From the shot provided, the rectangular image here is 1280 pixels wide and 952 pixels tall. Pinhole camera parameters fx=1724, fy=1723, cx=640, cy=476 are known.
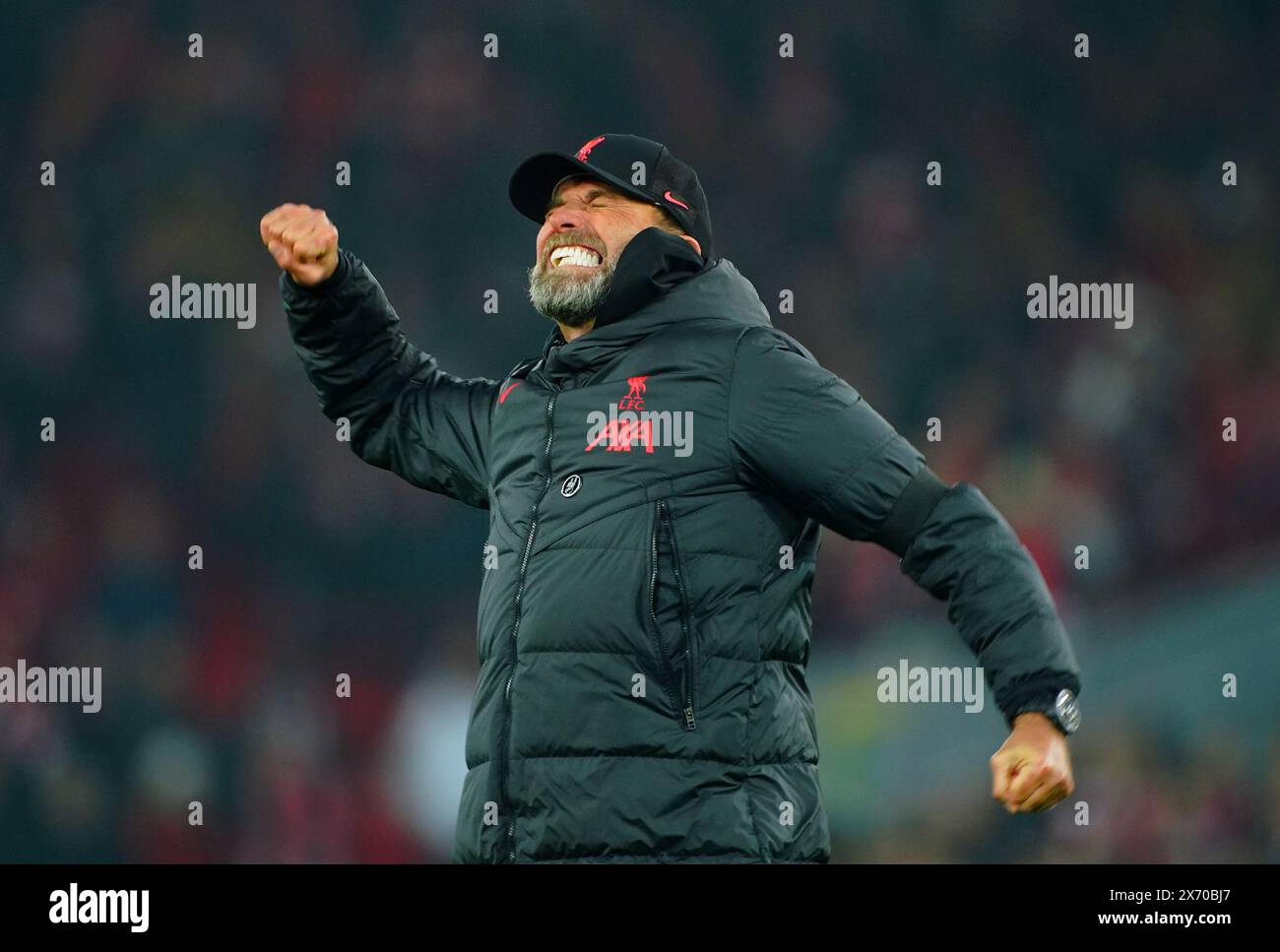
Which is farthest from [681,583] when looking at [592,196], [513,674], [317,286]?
[317,286]

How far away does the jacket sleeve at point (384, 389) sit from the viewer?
8.63ft

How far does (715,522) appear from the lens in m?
2.27

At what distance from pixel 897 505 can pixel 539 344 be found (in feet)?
9.40

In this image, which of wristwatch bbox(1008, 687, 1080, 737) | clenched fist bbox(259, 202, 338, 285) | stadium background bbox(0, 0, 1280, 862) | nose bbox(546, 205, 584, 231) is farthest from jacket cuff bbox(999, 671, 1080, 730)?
stadium background bbox(0, 0, 1280, 862)

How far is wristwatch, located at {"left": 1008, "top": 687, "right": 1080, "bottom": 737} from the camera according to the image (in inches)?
81.7

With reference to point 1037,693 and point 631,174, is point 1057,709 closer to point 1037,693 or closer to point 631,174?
point 1037,693

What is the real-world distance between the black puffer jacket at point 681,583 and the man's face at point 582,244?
0.08 meters

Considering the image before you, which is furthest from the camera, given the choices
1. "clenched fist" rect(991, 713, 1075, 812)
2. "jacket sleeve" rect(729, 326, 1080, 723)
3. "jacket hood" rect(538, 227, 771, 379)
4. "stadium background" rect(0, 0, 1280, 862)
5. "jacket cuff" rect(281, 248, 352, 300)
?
"stadium background" rect(0, 0, 1280, 862)

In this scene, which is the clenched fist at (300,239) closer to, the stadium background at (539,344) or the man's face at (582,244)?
the man's face at (582,244)

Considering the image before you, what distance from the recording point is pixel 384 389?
8.94 feet

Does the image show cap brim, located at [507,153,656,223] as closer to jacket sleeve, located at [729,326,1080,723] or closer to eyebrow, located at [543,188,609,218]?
eyebrow, located at [543,188,609,218]

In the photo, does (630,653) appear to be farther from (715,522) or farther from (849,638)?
(849,638)

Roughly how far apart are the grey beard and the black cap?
14cm
